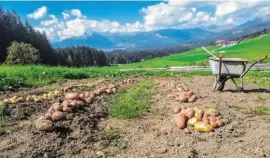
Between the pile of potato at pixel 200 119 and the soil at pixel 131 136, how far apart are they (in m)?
0.15

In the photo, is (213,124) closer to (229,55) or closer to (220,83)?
(220,83)

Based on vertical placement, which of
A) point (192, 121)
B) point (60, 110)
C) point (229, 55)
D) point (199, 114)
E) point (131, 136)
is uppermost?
point (60, 110)

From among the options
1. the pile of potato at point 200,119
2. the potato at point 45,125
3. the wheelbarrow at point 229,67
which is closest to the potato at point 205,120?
the pile of potato at point 200,119

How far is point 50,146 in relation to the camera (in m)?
6.44

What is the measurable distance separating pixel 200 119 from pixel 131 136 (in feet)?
5.90

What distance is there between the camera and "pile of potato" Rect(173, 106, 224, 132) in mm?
7727

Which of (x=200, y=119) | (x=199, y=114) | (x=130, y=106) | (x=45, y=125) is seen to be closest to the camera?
(x=45, y=125)

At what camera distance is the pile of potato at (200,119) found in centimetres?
773

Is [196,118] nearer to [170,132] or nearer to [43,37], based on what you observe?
[170,132]

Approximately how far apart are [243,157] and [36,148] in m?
3.81

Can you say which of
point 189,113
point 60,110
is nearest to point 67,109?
point 60,110

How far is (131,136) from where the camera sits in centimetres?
752

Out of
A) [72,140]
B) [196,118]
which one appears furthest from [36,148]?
[196,118]

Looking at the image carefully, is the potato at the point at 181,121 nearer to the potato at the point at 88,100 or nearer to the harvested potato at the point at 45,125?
the harvested potato at the point at 45,125
